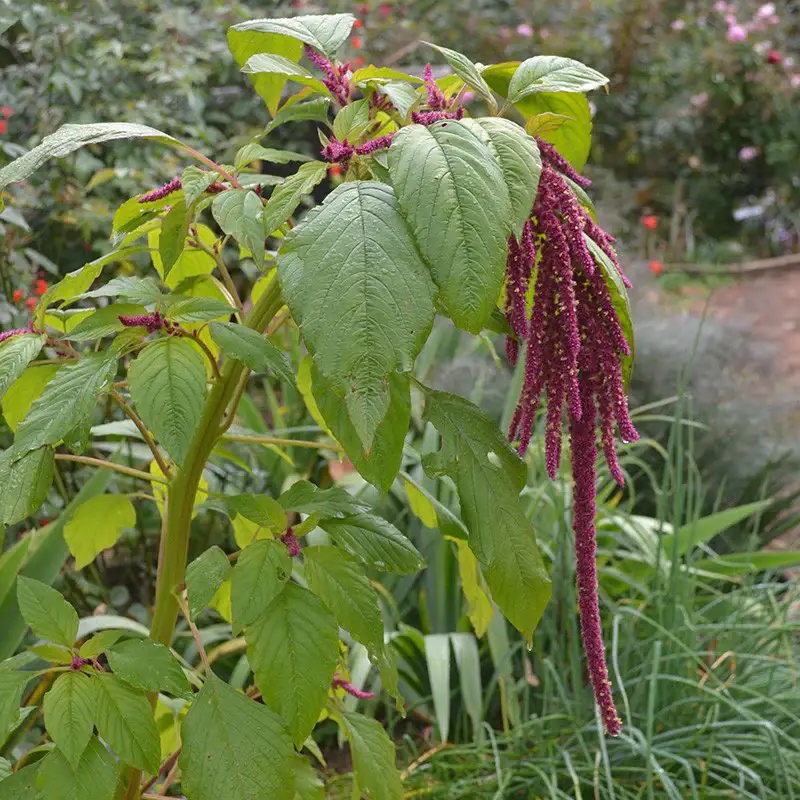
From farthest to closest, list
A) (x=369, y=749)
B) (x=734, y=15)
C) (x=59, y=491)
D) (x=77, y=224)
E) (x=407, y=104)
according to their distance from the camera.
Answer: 1. (x=734, y=15)
2. (x=77, y=224)
3. (x=59, y=491)
4. (x=369, y=749)
5. (x=407, y=104)

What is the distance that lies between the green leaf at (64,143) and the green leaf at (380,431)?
26 centimetres

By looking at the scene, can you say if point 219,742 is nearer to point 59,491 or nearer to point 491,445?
point 491,445

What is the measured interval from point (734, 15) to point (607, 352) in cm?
724

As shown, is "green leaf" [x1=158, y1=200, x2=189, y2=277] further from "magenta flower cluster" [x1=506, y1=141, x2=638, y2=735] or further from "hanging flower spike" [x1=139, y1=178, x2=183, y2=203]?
"magenta flower cluster" [x1=506, y1=141, x2=638, y2=735]

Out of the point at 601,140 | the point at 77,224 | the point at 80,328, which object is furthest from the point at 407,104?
the point at 601,140

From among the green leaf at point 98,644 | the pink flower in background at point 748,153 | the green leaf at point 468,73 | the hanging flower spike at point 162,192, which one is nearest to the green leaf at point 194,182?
the hanging flower spike at point 162,192

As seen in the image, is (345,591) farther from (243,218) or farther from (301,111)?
(301,111)

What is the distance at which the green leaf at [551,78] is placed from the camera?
87cm

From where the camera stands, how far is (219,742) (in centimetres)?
95

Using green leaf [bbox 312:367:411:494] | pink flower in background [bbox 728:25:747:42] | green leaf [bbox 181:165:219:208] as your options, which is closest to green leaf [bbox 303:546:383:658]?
green leaf [bbox 312:367:411:494]

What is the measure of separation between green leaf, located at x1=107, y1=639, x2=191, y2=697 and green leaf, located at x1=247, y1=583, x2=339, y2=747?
0.08 meters

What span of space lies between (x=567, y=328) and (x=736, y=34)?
271 inches

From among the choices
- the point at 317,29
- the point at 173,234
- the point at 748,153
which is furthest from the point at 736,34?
the point at 173,234

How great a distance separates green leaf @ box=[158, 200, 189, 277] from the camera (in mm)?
943
